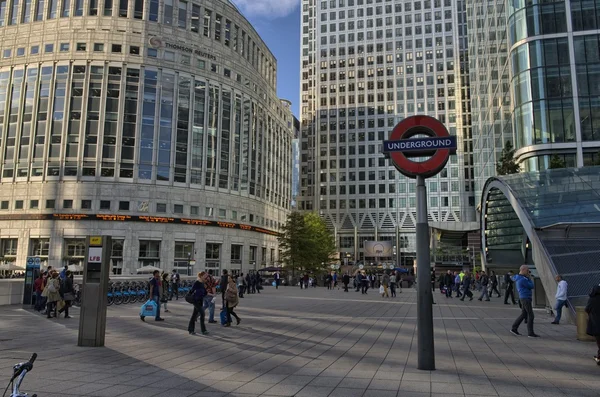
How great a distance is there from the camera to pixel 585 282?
17312 mm

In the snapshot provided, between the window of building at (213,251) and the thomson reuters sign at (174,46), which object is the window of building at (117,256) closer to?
the window of building at (213,251)

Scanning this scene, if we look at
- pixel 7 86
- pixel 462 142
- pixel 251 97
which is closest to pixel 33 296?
pixel 7 86

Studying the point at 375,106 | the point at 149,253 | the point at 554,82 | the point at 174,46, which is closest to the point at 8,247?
the point at 149,253

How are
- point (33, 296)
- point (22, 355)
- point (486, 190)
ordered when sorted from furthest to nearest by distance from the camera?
1. point (486, 190)
2. point (33, 296)
3. point (22, 355)

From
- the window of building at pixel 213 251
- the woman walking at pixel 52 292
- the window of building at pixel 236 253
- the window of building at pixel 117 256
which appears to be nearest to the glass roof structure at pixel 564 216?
the woman walking at pixel 52 292

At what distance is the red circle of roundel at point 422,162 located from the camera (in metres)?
9.83

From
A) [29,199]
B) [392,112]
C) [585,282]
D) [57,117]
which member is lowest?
[585,282]

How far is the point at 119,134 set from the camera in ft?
192

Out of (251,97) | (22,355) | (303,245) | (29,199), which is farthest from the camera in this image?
(251,97)

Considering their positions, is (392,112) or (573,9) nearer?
(573,9)

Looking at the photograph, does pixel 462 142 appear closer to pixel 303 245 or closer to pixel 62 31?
pixel 303 245

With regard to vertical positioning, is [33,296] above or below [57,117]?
below

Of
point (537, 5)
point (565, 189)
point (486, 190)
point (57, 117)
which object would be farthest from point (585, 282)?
point (57, 117)

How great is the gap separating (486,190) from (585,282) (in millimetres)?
21893
